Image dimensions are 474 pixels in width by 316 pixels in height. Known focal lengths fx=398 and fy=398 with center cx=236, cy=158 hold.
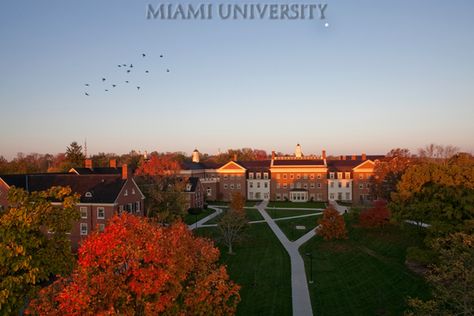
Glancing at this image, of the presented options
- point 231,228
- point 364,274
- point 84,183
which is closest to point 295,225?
point 231,228

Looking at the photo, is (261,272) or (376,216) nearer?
(261,272)

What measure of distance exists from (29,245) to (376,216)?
126 feet

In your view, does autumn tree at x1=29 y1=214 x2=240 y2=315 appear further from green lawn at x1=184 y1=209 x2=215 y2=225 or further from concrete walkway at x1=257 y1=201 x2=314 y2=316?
green lawn at x1=184 y1=209 x2=215 y2=225

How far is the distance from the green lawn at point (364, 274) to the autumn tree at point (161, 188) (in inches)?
619

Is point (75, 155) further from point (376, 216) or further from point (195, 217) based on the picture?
point (376, 216)

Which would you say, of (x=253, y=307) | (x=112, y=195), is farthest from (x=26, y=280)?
(x=112, y=195)

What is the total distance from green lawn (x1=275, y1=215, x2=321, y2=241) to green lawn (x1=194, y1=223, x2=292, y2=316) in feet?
7.27

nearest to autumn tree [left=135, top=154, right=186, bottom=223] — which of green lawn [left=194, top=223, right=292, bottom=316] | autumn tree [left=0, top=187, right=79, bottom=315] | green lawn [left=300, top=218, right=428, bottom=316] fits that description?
green lawn [left=194, top=223, right=292, bottom=316]

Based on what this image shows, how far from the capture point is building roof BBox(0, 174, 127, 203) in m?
42.7

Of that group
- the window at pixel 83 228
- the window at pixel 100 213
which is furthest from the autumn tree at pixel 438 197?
the window at pixel 83 228

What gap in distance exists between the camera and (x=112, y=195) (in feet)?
140

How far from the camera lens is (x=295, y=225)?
5278 cm

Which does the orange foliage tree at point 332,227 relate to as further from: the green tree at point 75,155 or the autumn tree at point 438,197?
the green tree at point 75,155

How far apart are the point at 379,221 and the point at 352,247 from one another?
16.3 feet
